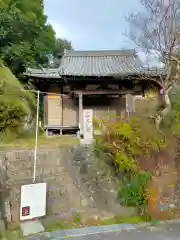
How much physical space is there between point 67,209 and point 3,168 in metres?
2.43

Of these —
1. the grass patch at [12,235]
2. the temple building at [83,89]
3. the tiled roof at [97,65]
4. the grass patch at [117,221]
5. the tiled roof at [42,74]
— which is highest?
the tiled roof at [97,65]

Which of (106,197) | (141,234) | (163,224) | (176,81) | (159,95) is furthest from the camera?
(159,95)

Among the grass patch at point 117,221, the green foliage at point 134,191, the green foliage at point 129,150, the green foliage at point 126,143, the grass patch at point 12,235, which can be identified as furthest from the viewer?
the green foliage at point 126,143

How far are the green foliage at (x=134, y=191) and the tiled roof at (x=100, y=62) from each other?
814 centimetres

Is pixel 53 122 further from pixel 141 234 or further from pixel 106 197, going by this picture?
pixel 141 234

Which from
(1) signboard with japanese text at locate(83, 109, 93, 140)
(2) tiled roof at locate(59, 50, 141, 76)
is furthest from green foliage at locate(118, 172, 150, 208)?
(2) tiled roof at locate(59, 50, 141, 76)

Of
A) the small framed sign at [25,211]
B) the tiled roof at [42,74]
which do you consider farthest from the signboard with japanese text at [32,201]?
the tiled roof at [42,74]

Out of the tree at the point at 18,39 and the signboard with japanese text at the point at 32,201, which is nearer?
the signboard with japanese text at the point at 32,201

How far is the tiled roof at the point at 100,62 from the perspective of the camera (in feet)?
56.3

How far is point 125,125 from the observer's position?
9516 mm

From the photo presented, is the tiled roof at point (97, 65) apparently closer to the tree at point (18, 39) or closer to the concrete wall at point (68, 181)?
the tree at point (18, 39)

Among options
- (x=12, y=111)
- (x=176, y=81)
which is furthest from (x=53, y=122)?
(x=176, y=81)

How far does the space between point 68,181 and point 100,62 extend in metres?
12.1

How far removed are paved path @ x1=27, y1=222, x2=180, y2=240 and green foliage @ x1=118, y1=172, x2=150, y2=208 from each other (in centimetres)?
103
